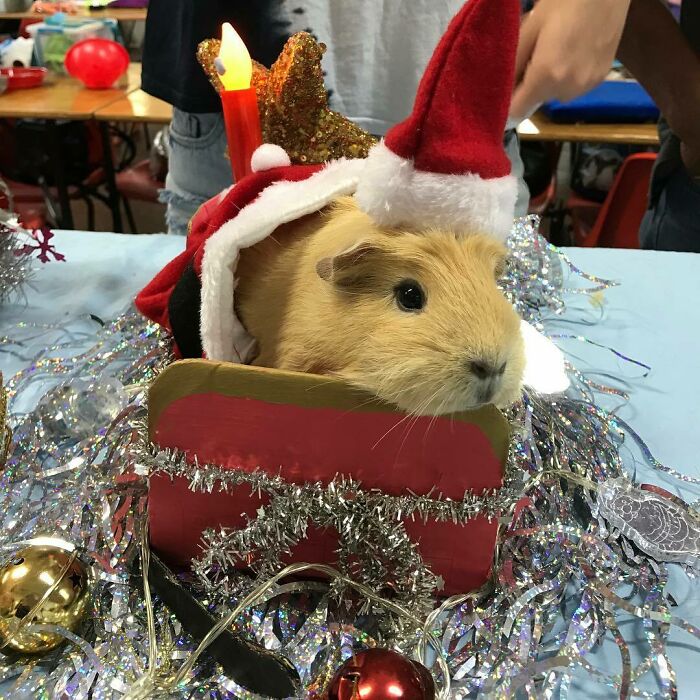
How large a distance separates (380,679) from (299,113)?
A: 460 millimetres

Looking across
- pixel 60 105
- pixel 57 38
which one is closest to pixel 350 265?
pixel 60 105

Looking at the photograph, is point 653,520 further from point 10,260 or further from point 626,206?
point 626,206

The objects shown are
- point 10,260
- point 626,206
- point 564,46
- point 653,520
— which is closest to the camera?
point 653,520

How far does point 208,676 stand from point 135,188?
6.19 feet

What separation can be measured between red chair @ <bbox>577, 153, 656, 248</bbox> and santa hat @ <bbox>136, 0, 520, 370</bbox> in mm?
1150

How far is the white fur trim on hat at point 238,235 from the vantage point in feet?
1.48

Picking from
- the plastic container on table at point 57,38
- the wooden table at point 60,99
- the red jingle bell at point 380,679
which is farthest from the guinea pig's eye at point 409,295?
the plastic container on table at point 57,38

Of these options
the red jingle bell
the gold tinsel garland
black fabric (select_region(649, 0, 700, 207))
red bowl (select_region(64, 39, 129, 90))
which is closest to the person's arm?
black fabric (select_region(649, 0, 700, 207))

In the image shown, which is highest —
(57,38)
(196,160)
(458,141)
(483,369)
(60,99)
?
(458,141)

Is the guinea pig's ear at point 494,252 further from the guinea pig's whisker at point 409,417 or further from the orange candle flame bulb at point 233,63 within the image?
the orange candle flame bulb at point 233,63

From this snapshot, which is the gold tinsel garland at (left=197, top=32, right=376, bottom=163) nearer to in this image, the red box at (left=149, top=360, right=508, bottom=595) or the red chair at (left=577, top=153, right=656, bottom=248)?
the red box at (left=149, top=360, right=508, bottom=595)

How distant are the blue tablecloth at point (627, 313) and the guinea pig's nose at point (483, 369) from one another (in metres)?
0.28

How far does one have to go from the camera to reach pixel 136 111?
1.86 metres

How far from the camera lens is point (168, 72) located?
0.86m
